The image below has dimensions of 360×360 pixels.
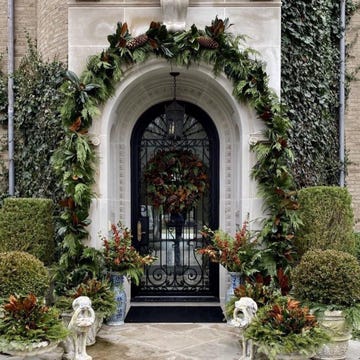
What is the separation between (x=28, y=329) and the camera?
376cm

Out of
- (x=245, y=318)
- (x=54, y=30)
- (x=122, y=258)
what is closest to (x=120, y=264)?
(x=122, y=258)

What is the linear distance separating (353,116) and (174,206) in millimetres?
4221

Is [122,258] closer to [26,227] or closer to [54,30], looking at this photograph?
[26,227]

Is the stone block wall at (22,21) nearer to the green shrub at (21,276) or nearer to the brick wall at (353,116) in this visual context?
the green shrub at (21,276)

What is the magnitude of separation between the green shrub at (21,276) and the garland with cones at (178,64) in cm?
66

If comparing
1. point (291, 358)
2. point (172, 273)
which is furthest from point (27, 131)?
point (291, 358)

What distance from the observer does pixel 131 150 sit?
21.9ft

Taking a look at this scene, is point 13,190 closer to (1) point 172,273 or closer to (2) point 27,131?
(2) point 27,131

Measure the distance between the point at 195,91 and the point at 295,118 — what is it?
1697 mm

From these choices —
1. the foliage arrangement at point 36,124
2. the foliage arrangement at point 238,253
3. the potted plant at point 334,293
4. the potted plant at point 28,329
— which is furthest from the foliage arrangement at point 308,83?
the potted plant at point 28,329

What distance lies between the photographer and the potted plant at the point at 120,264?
5430mm

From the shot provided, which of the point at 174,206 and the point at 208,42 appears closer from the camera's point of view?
the point at 208,42

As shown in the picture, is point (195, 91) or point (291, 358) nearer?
point (291, 358)

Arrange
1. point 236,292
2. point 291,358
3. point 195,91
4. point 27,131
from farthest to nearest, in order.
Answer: point 27,131 → point 195,91 → point 236,292 → point 291,358
